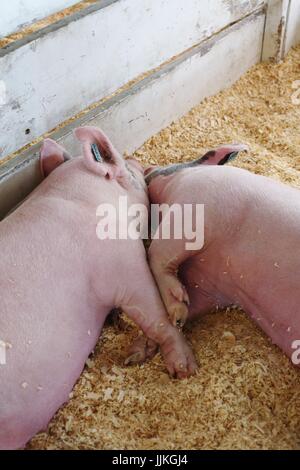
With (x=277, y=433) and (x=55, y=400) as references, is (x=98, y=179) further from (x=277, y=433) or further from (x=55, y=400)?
(x=277, y=433)

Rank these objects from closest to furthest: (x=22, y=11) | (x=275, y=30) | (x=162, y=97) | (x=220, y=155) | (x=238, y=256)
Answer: (x=238, y=256) → (x=220, y=155) → (x=22, y=11) → (x=162, y=97) → (x=275, y=30)

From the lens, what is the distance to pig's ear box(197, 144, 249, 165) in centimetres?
227

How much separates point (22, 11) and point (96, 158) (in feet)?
2.52

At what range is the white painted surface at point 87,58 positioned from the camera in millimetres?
2152

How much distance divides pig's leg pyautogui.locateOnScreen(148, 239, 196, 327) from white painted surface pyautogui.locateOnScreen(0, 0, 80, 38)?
1.03m

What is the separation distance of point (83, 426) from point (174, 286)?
500mm

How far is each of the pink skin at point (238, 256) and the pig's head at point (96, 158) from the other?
0.52 feet

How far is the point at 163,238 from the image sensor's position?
2.07 meters

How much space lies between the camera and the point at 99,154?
7.01ft

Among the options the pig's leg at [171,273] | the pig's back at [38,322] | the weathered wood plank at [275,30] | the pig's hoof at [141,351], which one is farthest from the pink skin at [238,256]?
the weathered wood plank at [275,30]

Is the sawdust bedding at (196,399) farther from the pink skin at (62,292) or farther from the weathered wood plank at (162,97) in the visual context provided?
the weathered wood plank at (162,97)

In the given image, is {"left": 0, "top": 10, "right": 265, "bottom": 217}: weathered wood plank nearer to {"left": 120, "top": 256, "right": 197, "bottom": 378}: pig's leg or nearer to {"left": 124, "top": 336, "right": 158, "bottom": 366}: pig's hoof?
{"left": 120, "top": 256, "right": 197, "bottom": 378}: pig's leg

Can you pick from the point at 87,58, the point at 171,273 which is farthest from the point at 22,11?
the point at 171,273

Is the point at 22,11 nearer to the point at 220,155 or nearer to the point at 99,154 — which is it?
the point at 99,154
